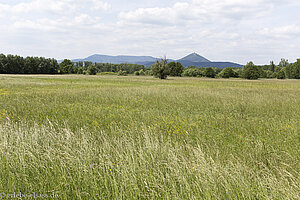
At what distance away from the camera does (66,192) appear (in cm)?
335

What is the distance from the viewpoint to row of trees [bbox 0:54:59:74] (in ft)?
277

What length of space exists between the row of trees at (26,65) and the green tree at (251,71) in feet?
299

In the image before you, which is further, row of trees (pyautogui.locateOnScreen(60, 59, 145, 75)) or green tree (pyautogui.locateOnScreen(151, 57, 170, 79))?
row of trees (pyautogui.locateOnScreen(60, 59, 145, 75))

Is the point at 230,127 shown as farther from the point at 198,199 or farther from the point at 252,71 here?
the point at 252,71

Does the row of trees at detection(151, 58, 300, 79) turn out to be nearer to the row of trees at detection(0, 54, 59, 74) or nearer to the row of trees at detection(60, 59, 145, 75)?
the row of trees at detection(60, 59, 145, 75)

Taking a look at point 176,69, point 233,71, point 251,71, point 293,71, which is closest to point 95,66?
point 176,69

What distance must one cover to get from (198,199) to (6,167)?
12.3 feet

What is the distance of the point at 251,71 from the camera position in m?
69.1

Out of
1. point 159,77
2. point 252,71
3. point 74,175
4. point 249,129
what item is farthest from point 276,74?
point 74,175

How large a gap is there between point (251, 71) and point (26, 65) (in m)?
98.3

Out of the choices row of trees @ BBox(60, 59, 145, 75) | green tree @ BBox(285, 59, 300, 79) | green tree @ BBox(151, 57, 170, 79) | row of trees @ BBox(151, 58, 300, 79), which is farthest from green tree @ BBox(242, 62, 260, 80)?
row of trees @ BBox(60, 59, 145, 75)

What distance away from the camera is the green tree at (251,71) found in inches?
2712

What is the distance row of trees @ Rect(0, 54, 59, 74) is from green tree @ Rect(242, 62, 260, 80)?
91106mm

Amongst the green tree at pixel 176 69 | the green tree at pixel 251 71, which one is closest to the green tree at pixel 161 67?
the green tree at pixel 176 69
